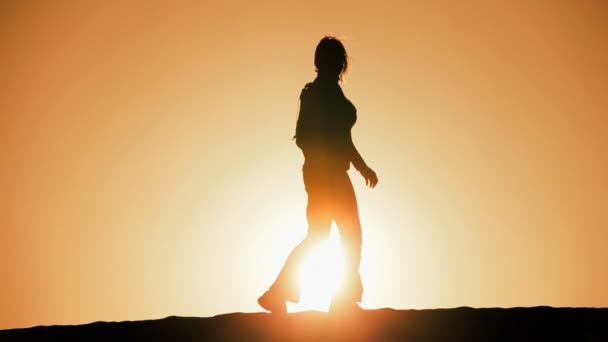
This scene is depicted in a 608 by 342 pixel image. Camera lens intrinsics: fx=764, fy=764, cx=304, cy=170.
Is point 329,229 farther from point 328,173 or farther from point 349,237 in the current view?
point 328,173

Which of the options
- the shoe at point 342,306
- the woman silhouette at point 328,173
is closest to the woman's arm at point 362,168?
the woman silhouette at point 328,173

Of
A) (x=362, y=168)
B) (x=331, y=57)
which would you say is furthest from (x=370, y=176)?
(x=331, y=57)

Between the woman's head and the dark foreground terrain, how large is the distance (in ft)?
8.31

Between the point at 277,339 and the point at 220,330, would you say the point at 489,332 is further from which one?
the point at 220,330

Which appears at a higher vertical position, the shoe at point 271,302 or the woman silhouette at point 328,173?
the woman silhouette at point 328,173

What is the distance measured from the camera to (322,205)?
782cm

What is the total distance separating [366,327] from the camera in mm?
7496

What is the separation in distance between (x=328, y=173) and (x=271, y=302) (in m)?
1.44

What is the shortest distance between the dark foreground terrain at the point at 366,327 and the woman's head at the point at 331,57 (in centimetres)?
253

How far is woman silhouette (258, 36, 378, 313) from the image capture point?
7777 mm

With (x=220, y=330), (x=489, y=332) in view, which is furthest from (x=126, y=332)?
(x=489, y=332)

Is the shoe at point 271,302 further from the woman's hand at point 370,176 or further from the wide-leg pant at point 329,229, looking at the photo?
the woman's hand at point 370,176

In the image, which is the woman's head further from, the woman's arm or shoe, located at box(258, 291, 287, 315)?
shoe, located at box(258, 291, 287, 315)

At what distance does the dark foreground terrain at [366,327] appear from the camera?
7383 mm
